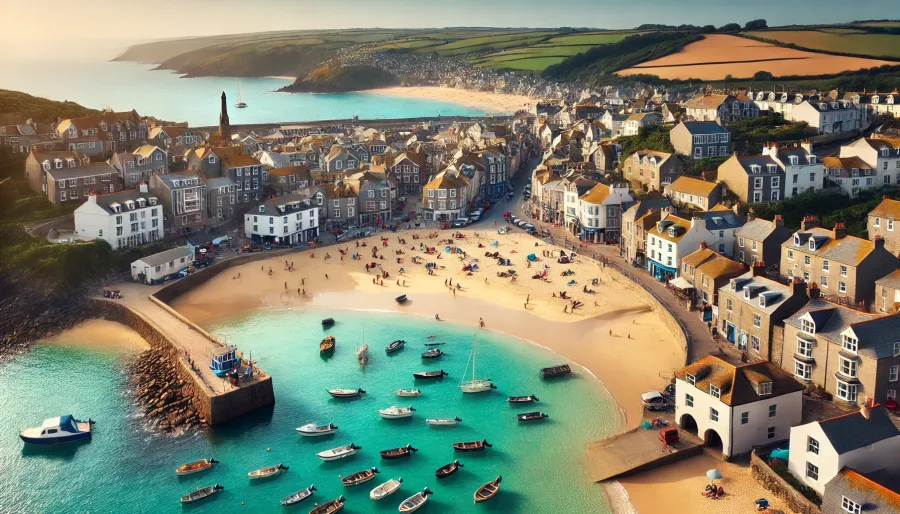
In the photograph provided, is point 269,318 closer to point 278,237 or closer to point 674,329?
point 278,237

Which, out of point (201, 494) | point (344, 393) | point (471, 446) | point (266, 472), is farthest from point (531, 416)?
point (201, 494)

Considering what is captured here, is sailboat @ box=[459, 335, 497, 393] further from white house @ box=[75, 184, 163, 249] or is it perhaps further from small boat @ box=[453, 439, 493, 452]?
white house @ box=[75, 184, 163, 249]

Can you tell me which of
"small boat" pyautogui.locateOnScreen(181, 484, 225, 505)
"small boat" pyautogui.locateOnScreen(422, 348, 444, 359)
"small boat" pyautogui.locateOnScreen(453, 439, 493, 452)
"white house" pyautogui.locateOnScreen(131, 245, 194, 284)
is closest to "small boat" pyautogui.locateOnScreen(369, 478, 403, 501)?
"small boat" pyautogui.locateOnScreen(453, 439, 493, 452)

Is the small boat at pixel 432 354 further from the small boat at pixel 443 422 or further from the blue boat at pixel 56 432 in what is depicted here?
the blue boat at pixel 56 432

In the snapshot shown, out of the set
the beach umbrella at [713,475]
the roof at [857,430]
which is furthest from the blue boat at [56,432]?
the roof at [857,430]

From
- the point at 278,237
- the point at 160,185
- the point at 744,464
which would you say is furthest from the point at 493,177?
the point at 744,464
